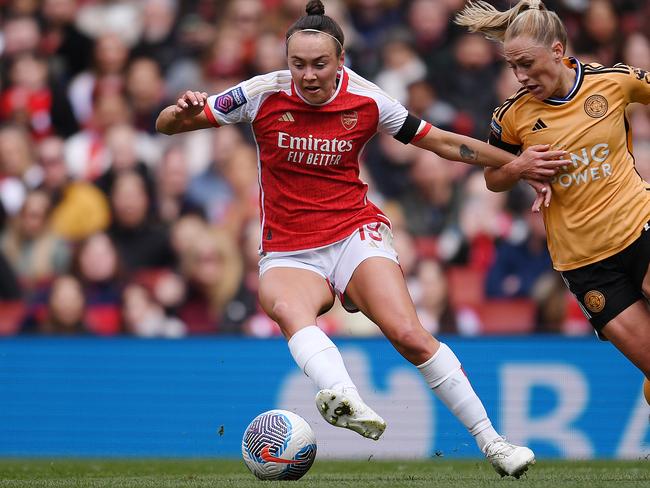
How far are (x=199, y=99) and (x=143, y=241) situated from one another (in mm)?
5142

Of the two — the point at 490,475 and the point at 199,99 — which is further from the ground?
the point at 199,99

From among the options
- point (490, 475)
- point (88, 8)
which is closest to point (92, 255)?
point (88, 8)

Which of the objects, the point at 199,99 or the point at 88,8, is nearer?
the point at 199,99

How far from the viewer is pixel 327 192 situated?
6566 millimetres

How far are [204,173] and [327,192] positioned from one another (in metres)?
5.11

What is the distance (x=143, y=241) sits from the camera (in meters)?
11.2

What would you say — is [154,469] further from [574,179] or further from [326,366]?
[574,179]

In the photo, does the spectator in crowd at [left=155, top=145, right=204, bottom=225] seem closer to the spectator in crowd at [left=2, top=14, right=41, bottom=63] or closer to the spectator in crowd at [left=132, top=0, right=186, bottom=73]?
the spectator in crowd at [left=132, top=0, right=186, bottom=73]

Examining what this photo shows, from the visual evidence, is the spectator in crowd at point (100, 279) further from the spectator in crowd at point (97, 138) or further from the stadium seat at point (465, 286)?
the stadium seat at point (465, 286)

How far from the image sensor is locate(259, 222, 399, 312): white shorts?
255 inches

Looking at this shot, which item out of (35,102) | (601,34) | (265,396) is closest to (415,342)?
(265,396)

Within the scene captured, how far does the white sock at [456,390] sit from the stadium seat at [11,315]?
5.80m

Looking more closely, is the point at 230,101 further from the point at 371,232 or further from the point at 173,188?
the point at 173,188

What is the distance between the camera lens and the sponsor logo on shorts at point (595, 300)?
6.30 metres
